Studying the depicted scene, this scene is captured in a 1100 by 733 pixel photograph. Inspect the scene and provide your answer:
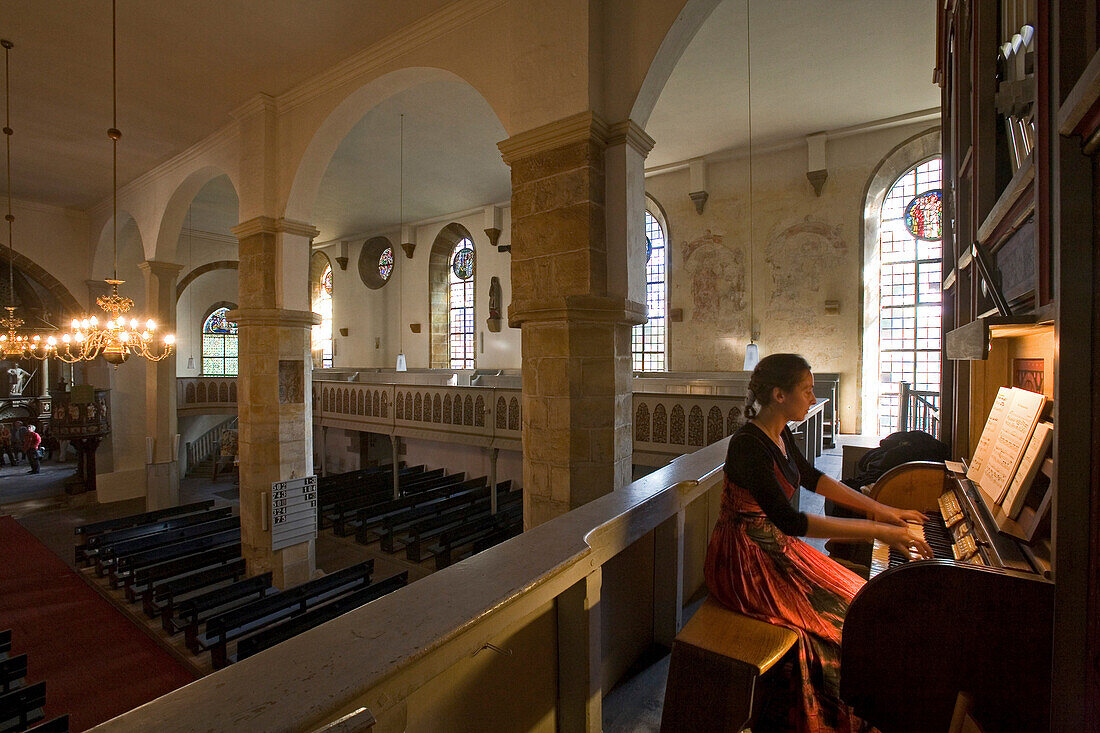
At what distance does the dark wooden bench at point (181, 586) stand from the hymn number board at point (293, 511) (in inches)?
36.4

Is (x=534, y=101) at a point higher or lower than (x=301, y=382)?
higher

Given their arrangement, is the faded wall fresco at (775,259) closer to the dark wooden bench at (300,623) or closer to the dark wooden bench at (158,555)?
the dark wooden bench at (300,623)

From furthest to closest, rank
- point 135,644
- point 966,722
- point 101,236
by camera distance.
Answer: point 101,236, point 135,644, point 966,722

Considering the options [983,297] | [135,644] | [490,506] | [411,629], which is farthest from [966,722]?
[490,506]

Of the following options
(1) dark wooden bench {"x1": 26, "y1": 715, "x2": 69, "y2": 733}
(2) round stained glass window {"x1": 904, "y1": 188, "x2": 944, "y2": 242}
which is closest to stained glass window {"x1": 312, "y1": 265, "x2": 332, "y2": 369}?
(1) dark wooden bench {"x1": 26, "y1": 715, "x2": 69, "y2": 733}

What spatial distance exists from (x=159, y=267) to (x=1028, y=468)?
38.8 feet

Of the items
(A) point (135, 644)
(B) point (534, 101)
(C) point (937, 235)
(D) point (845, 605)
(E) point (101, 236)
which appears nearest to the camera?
(D) point (845, 605)

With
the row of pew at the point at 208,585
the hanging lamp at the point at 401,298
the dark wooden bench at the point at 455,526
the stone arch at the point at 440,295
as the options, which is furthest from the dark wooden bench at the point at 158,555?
the stone arch at the point at 440,295

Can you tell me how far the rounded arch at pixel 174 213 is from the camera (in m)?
8.68

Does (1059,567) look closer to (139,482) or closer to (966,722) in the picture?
(966,722)

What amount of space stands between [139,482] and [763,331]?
14553 mm

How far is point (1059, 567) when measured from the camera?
107 cm

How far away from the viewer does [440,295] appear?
15891mm

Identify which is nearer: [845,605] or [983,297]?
[845,605]
